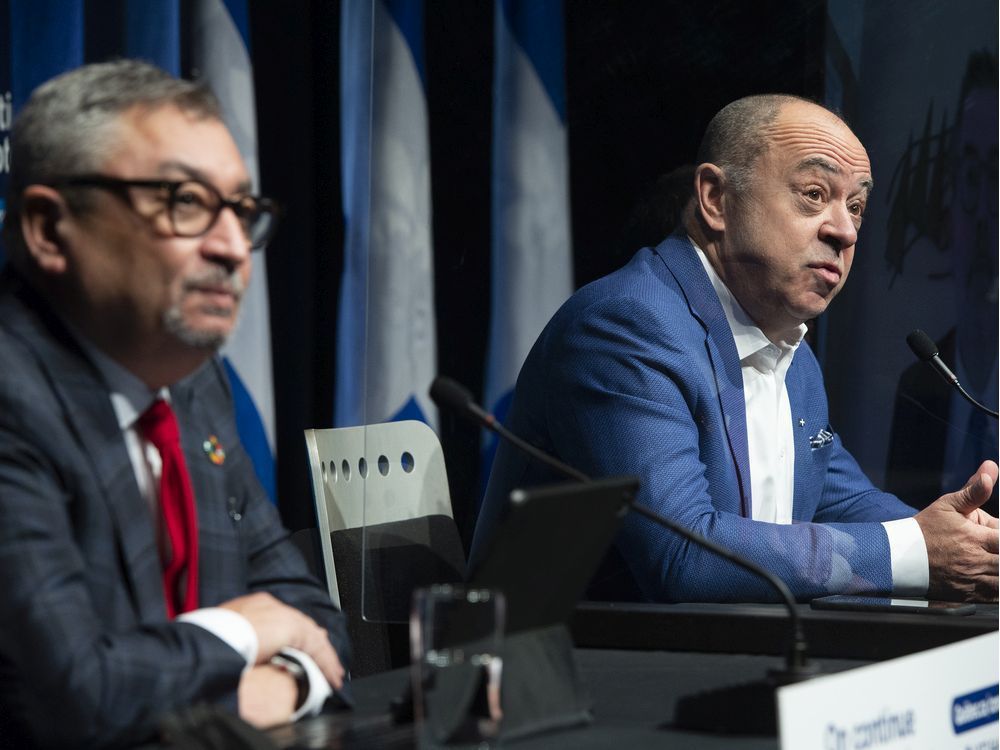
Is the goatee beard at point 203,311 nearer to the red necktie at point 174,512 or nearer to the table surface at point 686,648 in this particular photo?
the red necktie at point 174,512

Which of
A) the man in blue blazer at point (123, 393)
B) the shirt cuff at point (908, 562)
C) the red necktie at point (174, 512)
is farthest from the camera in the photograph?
the shirt cuff at point (908, 562)

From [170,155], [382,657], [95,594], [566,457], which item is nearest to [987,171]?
[566,457]

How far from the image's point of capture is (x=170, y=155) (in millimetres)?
1553

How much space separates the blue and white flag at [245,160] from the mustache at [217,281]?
1662 mm

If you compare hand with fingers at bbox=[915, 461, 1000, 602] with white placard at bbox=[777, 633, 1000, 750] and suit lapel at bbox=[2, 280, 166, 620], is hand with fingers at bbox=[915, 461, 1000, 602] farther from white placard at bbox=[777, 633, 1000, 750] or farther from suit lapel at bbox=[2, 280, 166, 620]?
suit lapel at bbox=[2, 280, 166, 620]

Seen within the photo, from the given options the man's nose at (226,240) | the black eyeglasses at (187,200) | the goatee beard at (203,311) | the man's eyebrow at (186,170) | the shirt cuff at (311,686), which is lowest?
the shirt cuff at (311,686)

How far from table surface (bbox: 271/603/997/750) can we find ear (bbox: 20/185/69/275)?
1.91 ft

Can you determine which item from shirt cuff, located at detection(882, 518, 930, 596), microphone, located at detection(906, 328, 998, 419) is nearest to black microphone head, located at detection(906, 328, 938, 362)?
microphone, located at detection(906, 328, 998, 419)

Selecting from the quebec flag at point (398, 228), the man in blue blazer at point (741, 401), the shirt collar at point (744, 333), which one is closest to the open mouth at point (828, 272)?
the man in blue blazer at point (741, 401)

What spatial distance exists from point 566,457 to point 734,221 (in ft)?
1.90

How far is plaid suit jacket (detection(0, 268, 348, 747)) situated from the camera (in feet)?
4.44

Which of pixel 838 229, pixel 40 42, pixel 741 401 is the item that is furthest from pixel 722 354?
pixel 40 42

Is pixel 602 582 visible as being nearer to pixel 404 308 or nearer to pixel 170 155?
pixel 404 308

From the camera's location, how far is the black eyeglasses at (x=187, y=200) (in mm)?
1529
